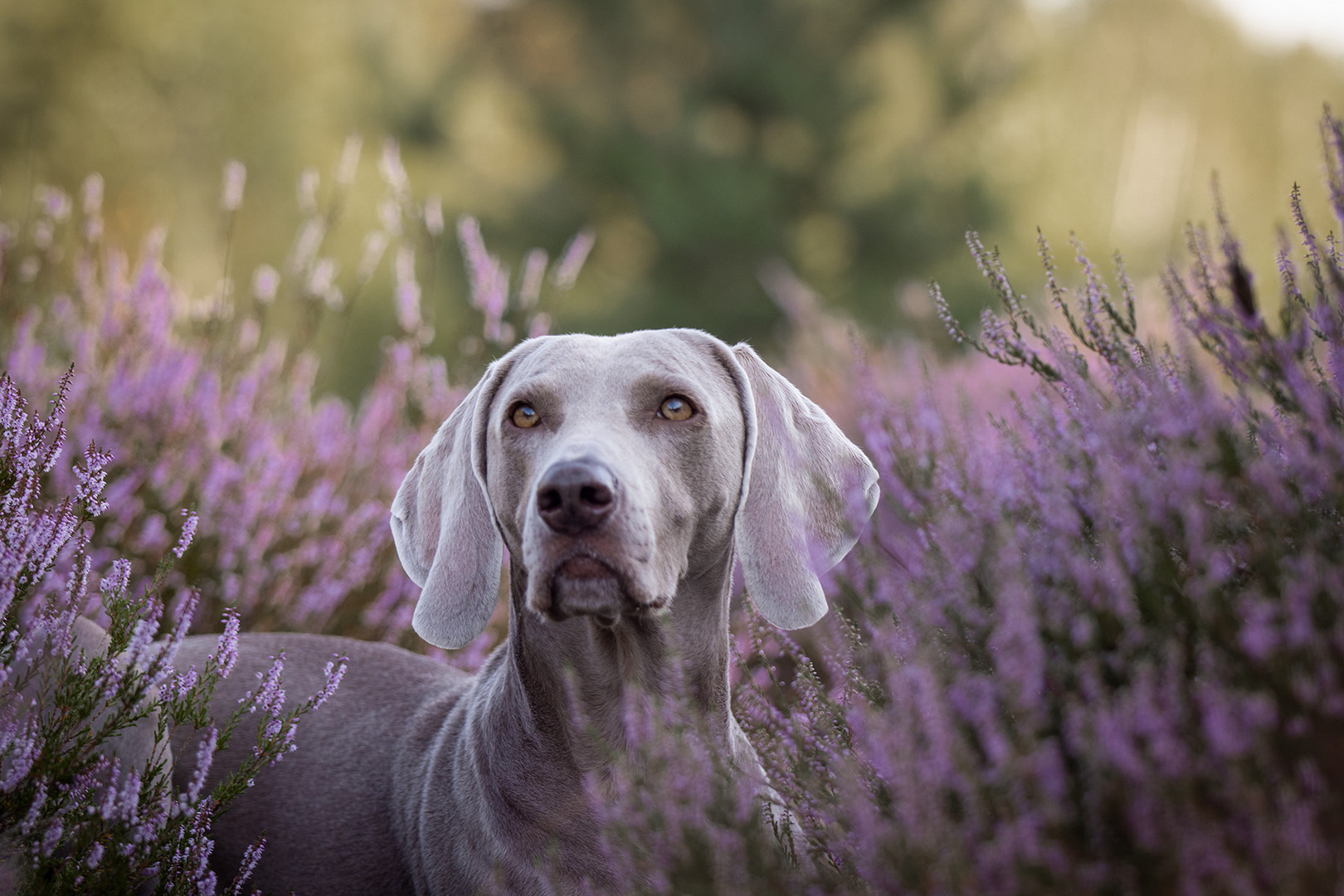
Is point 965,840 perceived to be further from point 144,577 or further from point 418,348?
point 418,348

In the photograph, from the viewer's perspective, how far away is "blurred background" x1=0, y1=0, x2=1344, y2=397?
13.3 meters

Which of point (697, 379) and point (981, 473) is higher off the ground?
point (697, 379)

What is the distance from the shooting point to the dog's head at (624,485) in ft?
6.91

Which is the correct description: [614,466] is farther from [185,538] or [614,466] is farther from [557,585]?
[185,538]

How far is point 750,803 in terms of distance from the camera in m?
1.78

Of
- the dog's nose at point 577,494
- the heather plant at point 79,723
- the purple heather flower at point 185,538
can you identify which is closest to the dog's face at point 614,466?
the dog's nose at point 577,494

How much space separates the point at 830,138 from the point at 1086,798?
17073 mm

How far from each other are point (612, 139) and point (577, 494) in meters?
17.8

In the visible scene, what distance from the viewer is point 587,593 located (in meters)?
2.12

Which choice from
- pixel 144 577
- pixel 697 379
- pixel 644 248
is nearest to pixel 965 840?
pixel 697 379

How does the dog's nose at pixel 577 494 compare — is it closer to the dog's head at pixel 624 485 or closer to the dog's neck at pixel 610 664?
the dog's head at pixel 624 485

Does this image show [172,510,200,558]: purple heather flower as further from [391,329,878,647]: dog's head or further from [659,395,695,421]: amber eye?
[659,395,695,421]: amber eye

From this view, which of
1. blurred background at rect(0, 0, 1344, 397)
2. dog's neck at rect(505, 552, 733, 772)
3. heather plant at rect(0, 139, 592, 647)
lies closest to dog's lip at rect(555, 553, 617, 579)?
dog's neck at rect(505, 552, 733, 772)

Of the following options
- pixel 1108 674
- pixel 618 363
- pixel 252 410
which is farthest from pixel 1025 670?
pixel 252 410
